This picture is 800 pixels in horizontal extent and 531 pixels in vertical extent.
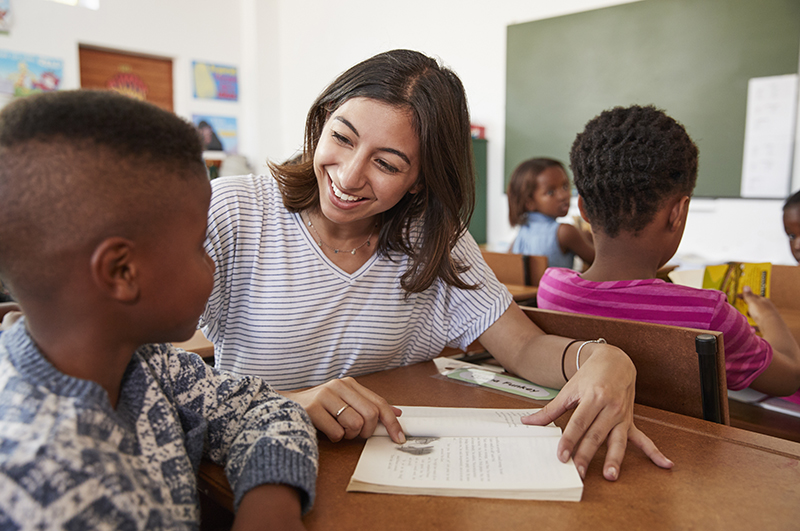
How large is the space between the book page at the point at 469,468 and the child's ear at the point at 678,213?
0.72 m

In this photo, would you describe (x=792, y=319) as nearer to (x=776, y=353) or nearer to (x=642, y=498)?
(x=776, y=353)

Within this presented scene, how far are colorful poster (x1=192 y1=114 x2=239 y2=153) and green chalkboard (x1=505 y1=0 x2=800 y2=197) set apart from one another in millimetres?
3020

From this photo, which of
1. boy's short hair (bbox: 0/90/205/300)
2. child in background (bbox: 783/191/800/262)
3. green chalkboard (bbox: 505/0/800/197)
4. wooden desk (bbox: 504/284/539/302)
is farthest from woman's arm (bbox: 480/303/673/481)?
green chalkboard (bbox: 505/0/800/197)

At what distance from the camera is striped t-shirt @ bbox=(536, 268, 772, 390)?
1113 mm

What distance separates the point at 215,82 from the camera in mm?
5879

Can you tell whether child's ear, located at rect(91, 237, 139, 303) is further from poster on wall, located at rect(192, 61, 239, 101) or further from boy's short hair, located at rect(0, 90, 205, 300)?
poster on wall, located at rect(192, 61, 239, 101)

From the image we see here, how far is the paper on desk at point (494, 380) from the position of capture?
1.01m

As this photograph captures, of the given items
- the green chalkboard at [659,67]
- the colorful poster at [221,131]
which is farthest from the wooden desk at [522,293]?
the colorful poster at [221,131]

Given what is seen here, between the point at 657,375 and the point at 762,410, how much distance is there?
2.24ft

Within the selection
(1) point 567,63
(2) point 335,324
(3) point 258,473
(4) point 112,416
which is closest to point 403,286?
(2) point 335,324

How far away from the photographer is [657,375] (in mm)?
960

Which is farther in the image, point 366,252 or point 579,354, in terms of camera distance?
point 366,252

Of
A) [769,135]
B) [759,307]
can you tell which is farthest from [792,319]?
[769,135]

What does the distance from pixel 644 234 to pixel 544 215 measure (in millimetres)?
1929
